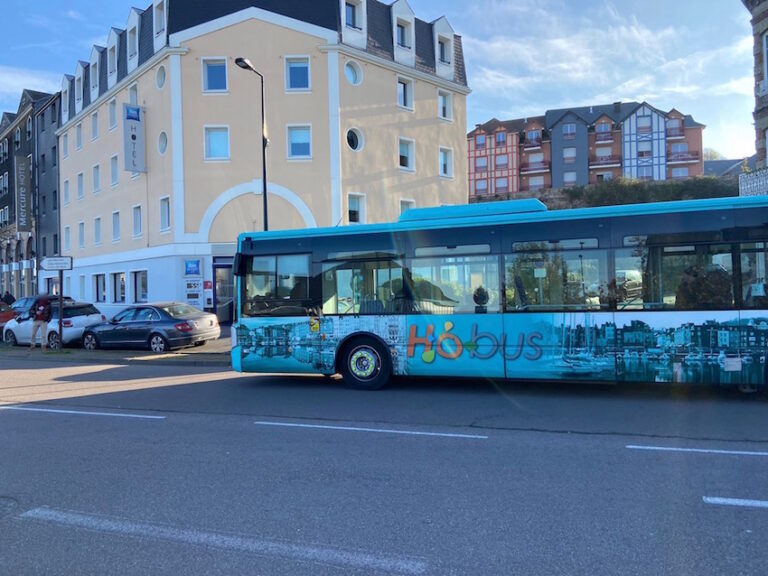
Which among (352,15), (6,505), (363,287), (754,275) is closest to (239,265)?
(363,287)

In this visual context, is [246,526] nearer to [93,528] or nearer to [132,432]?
[93,528]

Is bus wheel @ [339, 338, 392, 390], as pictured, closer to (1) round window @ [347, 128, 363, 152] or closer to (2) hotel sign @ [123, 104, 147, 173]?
(1) round window @ [347, 128, 363, 152]

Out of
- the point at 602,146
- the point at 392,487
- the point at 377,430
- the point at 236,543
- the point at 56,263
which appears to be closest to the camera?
the point at 236,543

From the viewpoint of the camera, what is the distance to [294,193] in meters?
26.7

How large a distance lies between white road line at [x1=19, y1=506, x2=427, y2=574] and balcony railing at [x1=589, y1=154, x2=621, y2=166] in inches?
2849

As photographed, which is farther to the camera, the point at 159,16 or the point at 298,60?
the point at 159,16

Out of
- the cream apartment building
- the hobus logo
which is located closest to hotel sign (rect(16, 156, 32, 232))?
the cream apartment building

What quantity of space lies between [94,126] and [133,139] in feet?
30.3

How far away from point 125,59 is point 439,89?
16.8 meters

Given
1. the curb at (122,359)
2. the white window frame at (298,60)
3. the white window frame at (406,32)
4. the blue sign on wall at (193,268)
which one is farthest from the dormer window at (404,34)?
the curb at (122,359)

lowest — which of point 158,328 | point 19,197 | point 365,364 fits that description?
point 365,364

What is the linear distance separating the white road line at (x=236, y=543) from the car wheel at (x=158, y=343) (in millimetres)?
13581

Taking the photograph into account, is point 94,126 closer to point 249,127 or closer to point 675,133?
point 249,127

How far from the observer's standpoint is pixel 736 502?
4.44m
